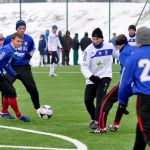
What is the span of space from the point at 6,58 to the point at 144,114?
19.6 feet

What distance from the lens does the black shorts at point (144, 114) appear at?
27.2 feet

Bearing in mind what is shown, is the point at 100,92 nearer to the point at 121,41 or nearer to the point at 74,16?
the point at 121,41

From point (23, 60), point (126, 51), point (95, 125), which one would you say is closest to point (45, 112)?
point (23, 60)

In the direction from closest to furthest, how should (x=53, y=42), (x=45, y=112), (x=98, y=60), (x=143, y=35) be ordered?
(x=143, y=35)
(x=98, y=60)
(x=45, y=112)
(x=53, y=42)

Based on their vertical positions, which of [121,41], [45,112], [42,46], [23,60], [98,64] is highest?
[121,41]

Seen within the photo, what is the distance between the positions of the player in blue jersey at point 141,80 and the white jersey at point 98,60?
440 centimetres

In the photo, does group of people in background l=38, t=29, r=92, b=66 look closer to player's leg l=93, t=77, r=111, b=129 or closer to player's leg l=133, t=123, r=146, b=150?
player's leg l=93, t=77, r=111, b=129

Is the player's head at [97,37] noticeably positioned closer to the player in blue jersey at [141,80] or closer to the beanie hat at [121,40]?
the beanie hat at [121,40]

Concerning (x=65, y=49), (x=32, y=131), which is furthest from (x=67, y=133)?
(x=65, y=49)

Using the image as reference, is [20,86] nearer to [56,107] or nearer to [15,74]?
[56,107]

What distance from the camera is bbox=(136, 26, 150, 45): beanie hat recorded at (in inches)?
333

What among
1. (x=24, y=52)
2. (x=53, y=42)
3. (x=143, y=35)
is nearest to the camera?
(x=143, y=35)

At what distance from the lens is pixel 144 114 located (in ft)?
27.3

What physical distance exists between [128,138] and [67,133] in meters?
1.29
